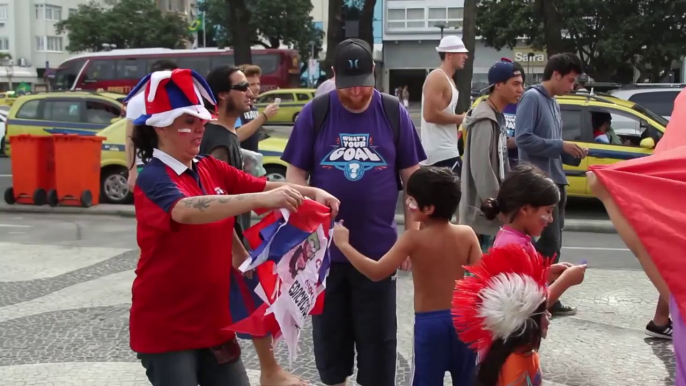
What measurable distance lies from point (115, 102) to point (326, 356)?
1254 centimetres

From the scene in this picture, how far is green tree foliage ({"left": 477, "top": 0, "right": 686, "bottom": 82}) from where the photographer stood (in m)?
36.1

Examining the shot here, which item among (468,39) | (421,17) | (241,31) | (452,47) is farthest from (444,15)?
(452,47)

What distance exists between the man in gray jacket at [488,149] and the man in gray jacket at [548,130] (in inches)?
6.7

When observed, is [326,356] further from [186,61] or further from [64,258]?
[186,61]

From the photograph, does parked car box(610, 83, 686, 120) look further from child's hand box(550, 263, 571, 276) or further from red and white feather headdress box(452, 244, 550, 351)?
red and white feather headdress box(452, 244, 550, 351)

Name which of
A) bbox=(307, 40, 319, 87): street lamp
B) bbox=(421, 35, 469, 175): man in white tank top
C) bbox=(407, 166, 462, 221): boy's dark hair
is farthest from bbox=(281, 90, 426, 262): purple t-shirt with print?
bbox=(307, 40, 319, 87): street lamp

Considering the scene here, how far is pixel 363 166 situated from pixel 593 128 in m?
8.92

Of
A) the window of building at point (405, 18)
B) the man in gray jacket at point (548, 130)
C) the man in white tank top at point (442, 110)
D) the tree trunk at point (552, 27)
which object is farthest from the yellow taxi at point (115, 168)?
the window of building at point (405, 18)

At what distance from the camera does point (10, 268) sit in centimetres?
838

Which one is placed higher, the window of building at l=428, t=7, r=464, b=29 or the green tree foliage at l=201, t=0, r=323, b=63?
the window of building at l=428, t=7, r=464, b=29

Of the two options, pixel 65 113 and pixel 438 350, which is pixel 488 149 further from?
pixel 65 113

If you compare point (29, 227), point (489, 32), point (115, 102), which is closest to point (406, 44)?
point (489, 32)

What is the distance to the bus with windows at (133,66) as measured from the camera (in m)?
40.5

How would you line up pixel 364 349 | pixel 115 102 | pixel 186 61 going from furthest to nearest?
pixel 186 61
pixel 115 102
pixel 364 349
